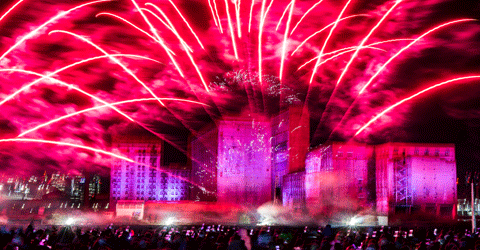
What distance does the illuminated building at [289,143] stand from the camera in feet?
251

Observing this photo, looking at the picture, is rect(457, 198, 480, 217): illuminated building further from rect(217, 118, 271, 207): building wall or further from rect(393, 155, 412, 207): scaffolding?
rect(217, 118, 271, 207): building wall

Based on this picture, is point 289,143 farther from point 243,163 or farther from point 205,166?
point 205,166

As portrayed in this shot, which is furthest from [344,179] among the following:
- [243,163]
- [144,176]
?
[144,176]

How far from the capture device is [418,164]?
178 feet

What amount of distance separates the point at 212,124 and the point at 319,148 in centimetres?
3243

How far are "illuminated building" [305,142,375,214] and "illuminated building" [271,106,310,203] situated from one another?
14.8 m

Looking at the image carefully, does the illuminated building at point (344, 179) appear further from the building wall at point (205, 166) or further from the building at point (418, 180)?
the building wall at point (205, 166)

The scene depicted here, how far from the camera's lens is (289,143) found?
76.9 m

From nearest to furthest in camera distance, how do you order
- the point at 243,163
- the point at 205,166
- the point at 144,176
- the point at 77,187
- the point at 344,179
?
the point at 344,179 → the point at 243,163 → the point at 205,166 → the point at 144,176 → the point at 77,187

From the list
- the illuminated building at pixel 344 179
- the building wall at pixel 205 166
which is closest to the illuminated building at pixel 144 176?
the building wall at pixel 205 166

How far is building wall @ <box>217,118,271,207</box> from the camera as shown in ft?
272

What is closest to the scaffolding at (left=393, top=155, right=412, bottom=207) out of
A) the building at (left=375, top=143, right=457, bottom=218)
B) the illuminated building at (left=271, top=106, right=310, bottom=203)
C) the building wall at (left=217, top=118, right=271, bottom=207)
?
the building at (left=375, top=143, right=457, bottom=218)

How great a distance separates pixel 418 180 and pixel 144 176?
6312 centimetres

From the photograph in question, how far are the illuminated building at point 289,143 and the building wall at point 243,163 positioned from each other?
251cm
